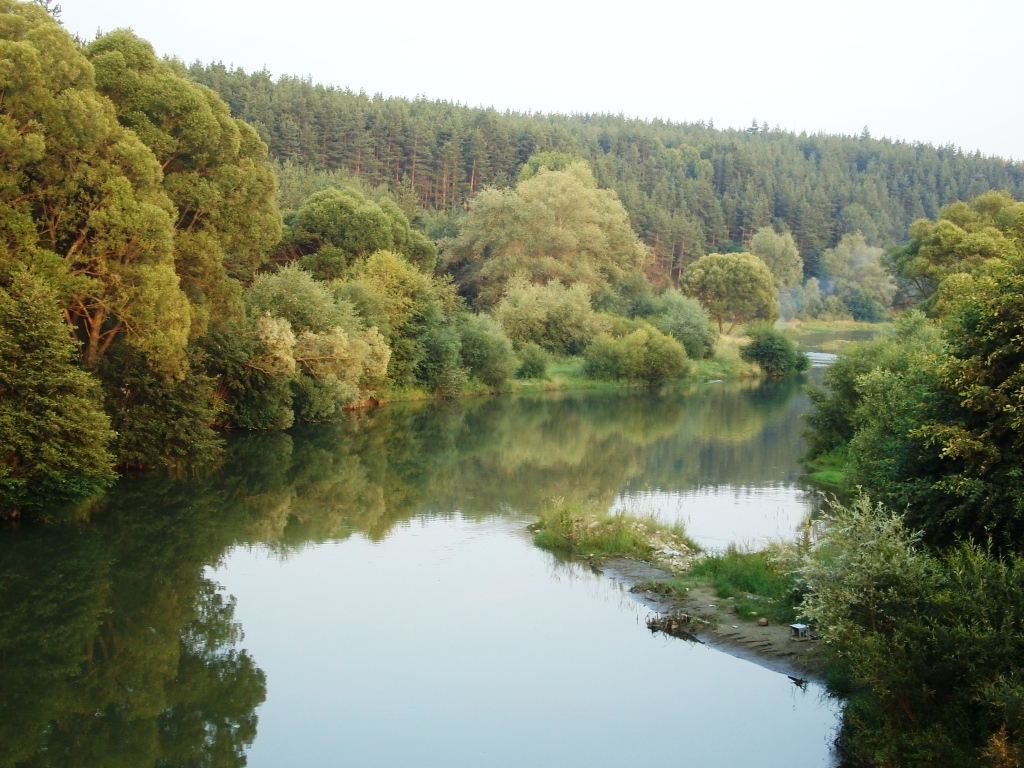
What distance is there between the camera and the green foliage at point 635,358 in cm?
6022

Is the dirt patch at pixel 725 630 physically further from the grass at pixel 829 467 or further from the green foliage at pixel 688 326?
the green foliage at pixel 688 326

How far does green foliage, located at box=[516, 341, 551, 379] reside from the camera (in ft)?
189

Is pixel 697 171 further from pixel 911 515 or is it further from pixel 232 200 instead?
pixel 911 515

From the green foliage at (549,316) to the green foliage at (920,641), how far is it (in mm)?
47231

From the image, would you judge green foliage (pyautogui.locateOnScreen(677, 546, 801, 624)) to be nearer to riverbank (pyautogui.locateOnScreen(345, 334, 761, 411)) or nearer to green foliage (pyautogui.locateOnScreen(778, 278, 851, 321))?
riverbank (pyautogui.locateOnScreen(345, 334, 761, 411))

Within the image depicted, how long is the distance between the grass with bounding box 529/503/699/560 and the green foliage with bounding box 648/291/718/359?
45038mm

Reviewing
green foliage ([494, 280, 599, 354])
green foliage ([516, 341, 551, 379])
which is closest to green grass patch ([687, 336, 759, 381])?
green foliage ([494, 280, 599, 354])

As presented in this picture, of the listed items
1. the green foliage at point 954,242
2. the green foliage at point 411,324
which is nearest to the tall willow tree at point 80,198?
the green foliage at point 411,324

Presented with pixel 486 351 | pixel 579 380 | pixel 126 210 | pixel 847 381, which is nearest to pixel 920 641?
pixel 847 381

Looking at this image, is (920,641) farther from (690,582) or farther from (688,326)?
(688,326)

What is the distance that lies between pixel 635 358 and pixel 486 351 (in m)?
11.3

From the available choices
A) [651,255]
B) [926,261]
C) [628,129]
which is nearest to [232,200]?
[926,261]

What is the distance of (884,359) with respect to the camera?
27969 millimetres

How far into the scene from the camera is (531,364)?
57.7 meters
